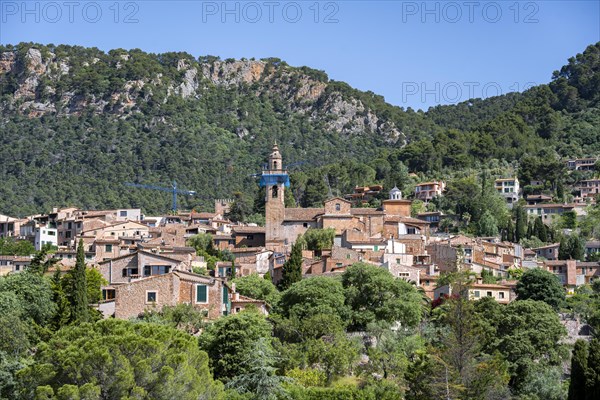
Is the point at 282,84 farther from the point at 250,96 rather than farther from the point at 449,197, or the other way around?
the point at 449,197

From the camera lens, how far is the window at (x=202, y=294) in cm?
4556

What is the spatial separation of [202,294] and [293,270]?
977 cm

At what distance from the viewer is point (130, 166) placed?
403ft

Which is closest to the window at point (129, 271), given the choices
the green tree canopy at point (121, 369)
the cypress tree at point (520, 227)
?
the green tree canopy at point (121, 369)

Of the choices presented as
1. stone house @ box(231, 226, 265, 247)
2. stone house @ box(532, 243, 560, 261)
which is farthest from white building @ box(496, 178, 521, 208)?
stone house @ box(231, 226, 265, 247)

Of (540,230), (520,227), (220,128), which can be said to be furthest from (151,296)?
(220,128)

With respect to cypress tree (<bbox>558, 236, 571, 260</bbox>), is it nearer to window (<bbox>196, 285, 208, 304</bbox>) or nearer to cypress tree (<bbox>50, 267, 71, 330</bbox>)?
window (<bbox>196, 285, 208, 304</bbox>)

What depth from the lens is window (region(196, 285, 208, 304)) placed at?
4556 cm

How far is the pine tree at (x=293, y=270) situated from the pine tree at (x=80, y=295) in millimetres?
12464

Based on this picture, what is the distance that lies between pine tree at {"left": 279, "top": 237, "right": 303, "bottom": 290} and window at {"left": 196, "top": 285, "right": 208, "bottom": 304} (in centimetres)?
893

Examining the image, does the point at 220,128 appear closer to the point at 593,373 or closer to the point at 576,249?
the point at 576,249

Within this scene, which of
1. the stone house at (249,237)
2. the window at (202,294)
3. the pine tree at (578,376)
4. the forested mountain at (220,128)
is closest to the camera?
the pine tree at (578,376)

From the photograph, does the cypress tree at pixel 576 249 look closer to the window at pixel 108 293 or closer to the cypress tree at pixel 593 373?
the cypress tree at pixel 593 373

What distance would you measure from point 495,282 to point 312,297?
60.0 feet
